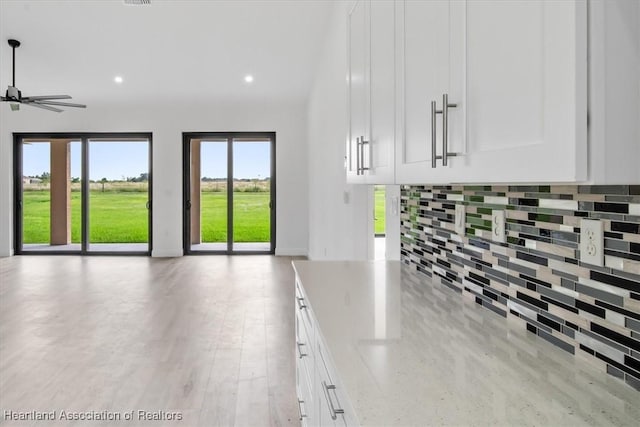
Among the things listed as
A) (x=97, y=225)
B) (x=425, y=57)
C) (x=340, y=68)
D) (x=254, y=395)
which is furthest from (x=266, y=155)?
(x=425, y=57)

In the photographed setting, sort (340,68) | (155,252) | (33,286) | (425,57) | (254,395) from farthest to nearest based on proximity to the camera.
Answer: (155,252), (33,286), (340,68), (254,395), (425,57)

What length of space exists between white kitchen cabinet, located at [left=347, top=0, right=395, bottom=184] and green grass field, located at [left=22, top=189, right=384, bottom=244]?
268 inches

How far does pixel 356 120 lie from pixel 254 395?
164cm

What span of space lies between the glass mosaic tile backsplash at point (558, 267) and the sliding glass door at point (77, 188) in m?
8.30

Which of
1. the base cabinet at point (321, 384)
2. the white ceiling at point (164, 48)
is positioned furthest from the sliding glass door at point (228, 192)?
the base cabinet at point (321, 384)

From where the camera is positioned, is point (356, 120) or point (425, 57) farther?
point (356, 120)

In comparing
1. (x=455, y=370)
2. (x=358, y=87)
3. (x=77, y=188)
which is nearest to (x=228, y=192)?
(x=77, y=188)

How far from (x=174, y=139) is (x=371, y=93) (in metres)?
7.62

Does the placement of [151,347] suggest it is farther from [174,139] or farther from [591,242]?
[174,139]

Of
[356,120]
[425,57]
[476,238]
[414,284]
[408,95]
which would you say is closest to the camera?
[425,57]

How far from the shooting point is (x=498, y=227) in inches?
59.4

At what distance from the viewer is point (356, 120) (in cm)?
233

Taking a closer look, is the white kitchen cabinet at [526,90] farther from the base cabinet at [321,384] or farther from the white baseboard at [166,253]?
the white baseboard at [166,253]

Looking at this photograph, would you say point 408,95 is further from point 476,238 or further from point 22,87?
point 22,87
